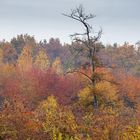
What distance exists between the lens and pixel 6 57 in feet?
408

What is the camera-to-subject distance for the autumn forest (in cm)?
2972

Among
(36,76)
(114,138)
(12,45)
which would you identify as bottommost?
(114,138)

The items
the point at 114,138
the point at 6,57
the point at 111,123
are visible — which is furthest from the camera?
the point at 6,57

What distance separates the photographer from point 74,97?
5741cm

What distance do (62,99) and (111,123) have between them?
107 feet

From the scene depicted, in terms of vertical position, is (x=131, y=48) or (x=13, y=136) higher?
(x=131, y=48)

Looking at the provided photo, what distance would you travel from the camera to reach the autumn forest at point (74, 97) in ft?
97.5

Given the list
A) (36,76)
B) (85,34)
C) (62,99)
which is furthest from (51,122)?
(36,76)

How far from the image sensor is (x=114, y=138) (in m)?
28.6

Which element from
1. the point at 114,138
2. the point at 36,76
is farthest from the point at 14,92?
the point at 114,138

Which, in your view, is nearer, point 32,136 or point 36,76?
point 32,136

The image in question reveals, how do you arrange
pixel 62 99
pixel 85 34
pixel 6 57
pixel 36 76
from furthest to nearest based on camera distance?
pixel 6 57 < pixel 36 76 < pixel 62 99 < pixel 85 34

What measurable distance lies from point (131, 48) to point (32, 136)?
104 meters

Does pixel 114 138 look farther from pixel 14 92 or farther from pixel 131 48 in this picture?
pixel 131 48
